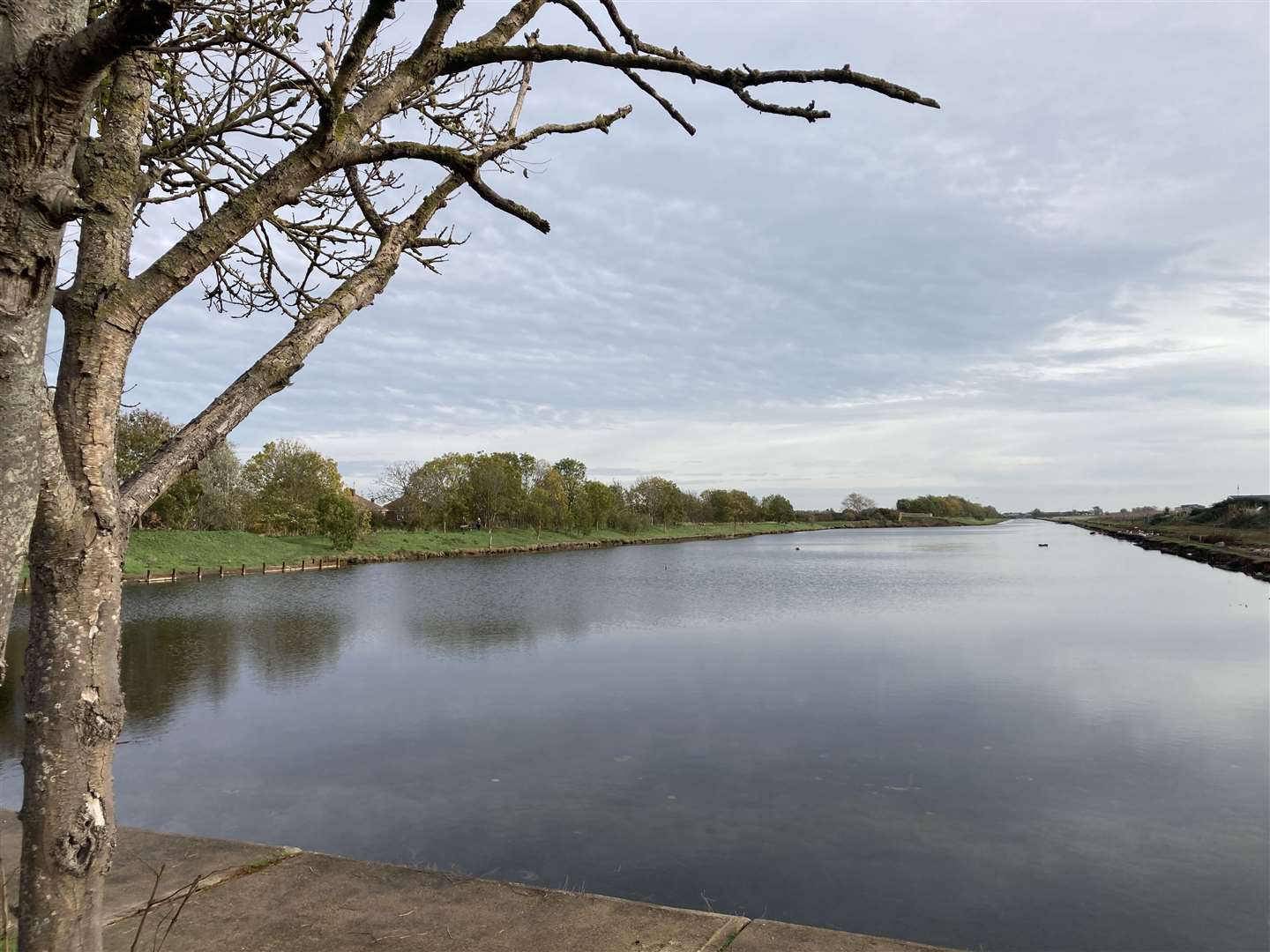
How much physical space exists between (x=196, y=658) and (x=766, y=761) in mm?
12020

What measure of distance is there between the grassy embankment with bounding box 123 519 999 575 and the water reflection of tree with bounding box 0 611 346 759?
8.30 feet

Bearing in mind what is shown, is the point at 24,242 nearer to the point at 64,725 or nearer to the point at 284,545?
the point at 64,725

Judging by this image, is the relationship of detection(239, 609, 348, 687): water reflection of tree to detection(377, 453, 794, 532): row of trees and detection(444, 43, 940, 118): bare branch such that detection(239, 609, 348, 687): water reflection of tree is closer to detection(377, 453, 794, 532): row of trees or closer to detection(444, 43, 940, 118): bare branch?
detection(444, 43, 940, 118): bare branch

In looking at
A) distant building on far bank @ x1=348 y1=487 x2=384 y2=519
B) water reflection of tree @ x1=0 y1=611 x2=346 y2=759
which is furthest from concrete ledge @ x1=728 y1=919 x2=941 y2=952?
distant building on far bank @ x1=348 y1=487 x2=384 y2=519

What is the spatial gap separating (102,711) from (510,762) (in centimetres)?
720

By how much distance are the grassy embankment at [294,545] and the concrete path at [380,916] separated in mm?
16092

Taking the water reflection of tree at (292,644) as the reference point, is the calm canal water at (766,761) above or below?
below

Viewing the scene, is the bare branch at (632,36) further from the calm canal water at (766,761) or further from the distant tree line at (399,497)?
the distant tree line at (399,497)

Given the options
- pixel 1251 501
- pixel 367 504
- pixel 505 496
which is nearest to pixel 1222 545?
pixel 1251 501

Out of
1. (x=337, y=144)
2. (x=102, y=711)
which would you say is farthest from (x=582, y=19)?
(x=102, y=711)

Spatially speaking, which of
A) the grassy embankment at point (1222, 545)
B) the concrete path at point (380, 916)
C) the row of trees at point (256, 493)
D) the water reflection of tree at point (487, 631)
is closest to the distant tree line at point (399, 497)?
the row of trees at point (256, 493)

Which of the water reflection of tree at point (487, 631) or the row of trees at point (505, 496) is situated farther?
the row of trees at point (505, 496)

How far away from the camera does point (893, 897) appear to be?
6023mm

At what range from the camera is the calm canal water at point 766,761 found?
6215 millimetres
